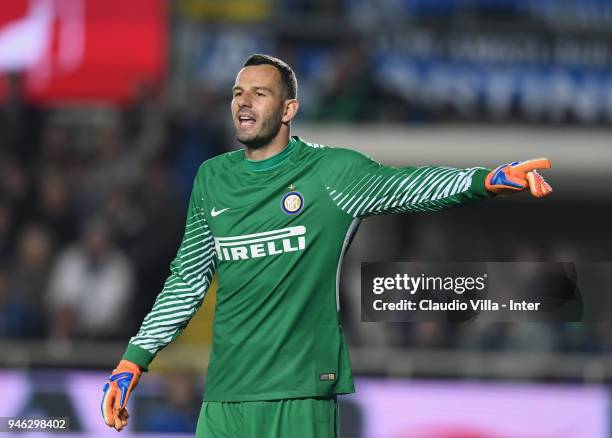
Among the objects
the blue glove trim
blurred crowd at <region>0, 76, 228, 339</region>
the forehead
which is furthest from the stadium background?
the blue glove trim

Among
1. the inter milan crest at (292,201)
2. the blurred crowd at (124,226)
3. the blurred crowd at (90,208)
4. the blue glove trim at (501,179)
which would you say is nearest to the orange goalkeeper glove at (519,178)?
the blue glove trim at (501,179)

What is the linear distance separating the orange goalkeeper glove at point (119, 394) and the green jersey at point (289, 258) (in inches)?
2.2

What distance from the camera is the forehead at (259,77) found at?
4.62 meters

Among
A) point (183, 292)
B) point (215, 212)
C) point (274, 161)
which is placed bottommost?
point (183, 292)

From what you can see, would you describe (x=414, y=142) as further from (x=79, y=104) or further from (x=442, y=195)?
(x=442, y=195)

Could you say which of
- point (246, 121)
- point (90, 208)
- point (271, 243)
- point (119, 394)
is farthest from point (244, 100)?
point (90, 208)

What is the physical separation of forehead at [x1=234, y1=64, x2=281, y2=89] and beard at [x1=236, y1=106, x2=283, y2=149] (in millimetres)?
95

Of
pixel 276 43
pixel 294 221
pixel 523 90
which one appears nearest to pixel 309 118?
pixel 276 43

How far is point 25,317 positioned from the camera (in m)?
11.2

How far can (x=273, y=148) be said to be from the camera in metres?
4.72

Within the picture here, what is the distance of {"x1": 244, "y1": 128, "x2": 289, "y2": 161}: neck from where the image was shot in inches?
185

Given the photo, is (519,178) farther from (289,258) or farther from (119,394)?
(119,394)

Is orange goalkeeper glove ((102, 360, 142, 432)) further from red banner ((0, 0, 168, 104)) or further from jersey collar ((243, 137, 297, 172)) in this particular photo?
red banner ((0, 0, 168, 104))

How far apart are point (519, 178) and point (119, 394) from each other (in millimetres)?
1578
